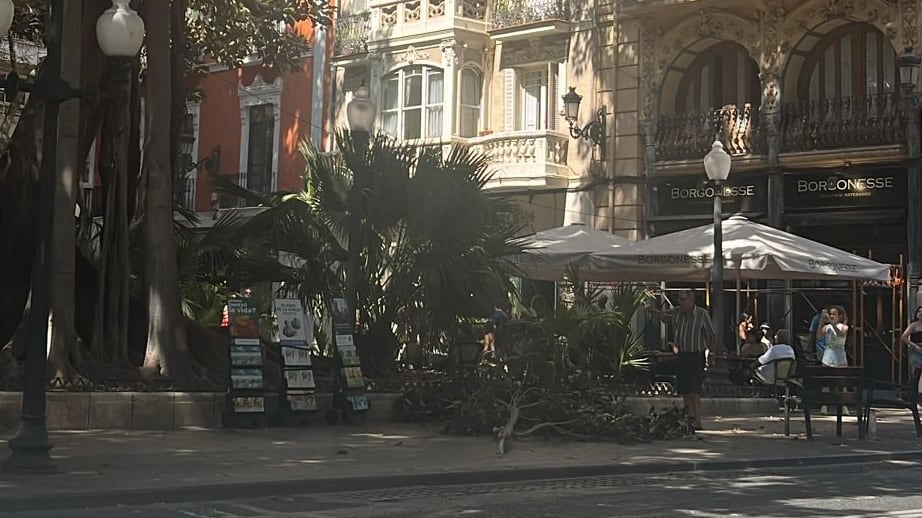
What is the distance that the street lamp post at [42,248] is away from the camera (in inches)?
406

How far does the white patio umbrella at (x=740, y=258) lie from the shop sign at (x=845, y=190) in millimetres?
4388

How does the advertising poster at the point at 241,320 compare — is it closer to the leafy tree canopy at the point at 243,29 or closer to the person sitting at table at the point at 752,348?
the leafy tree canopy at the point at 243,29

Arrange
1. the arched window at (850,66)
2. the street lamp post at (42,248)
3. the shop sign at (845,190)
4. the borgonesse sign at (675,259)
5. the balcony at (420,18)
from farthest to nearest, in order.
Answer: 1. the balcony at (420,18)
2. the arched window at (850,66)
3. the shop sign at (845,190)
4. the borgonesse sign at (675,259)
5. the street lamp post at (42,248)

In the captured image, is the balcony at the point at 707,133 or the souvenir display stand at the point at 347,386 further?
the balcony at the point at 707,133

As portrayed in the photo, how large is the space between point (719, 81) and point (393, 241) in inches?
497

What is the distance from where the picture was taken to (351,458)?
12172mm

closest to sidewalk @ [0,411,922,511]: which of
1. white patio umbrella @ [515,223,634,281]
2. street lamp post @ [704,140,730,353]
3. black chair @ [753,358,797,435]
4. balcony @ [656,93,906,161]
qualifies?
black chair @ [753,358,797,435]

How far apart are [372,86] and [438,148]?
1342 centimetres

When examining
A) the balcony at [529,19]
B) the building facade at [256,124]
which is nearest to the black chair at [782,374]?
the balcony at [529,19]

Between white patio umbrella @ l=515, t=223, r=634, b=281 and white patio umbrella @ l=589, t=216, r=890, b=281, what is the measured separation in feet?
1.11

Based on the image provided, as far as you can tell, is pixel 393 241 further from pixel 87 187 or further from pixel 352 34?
pixel 352 34

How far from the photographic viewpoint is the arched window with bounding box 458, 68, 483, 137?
100ft

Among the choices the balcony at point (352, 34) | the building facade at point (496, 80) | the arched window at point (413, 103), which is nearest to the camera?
the building facade at point (496, 80)

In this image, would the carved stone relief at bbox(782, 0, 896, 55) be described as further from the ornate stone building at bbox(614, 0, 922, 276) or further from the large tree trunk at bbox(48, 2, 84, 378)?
the large tree trunk at bbox(48, 2, 84, 378)
